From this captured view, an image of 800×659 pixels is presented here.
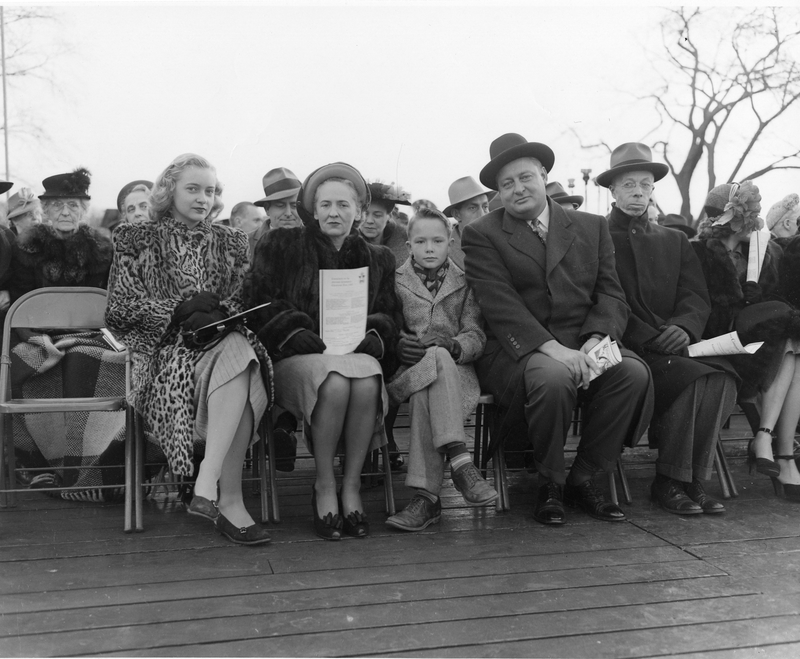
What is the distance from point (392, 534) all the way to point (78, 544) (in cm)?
141

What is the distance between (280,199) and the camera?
5.79 m

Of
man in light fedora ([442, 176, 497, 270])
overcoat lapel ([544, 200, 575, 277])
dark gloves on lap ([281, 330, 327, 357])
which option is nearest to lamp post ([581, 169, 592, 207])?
man in light fedora ([442, 176, 497, 270])

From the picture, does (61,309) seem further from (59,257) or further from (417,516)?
(417,516)

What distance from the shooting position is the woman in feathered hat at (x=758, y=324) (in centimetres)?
464

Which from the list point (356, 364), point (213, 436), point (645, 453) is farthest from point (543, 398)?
point (645, 453)

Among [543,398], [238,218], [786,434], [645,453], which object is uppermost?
[238,218]

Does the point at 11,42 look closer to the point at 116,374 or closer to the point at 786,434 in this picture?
the point at 116,374

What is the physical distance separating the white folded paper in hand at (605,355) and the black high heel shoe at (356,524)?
134cm

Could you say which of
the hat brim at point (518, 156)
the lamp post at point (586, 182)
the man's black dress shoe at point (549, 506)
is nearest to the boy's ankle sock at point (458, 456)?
the man's black dress shoe at point (549, 506)

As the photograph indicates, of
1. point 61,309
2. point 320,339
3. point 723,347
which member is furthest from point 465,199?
point 61,309

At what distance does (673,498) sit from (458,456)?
1.22 meters

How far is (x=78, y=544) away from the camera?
356 cm

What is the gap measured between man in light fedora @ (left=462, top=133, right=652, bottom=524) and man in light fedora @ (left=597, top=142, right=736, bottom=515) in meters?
0.25

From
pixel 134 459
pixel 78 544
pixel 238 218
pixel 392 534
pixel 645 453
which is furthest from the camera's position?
pixel 238 218
